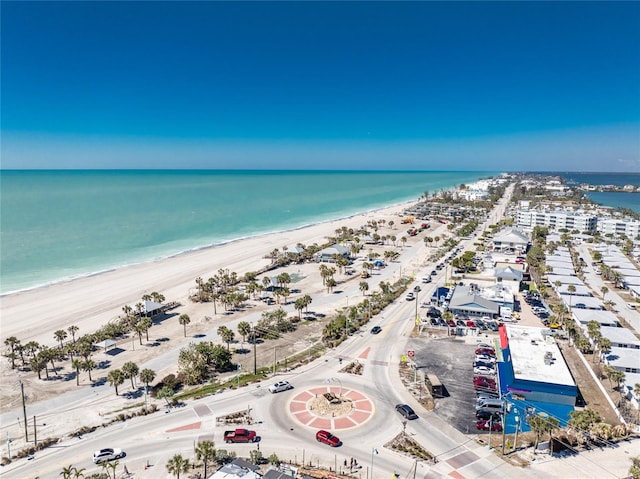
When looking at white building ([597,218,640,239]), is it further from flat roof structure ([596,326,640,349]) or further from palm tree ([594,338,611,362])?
palm tree ([594,338,611,362])

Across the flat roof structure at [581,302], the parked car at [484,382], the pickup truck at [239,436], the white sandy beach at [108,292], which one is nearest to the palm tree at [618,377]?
the parked car at [484,382]

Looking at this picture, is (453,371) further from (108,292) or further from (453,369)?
(108,292)

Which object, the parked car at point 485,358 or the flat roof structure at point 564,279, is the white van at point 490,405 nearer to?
the parked car at point 485,358

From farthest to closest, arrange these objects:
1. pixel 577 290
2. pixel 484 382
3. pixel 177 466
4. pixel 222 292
→ 1. pixel 222 292
2. pixel 577 290
3. pixel 484 382
4. pixel 177 466

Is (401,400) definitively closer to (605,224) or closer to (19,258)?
(19,258)

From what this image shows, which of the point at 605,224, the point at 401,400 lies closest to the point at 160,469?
the point at 401,400

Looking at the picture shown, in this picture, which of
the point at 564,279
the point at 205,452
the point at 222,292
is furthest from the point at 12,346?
the point at 564,279
